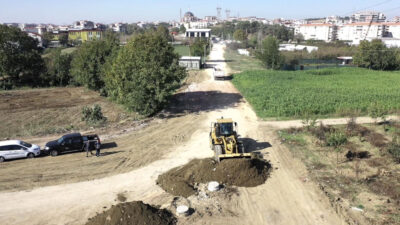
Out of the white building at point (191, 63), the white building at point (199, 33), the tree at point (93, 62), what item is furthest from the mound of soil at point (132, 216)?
the white building at point (199, 33)

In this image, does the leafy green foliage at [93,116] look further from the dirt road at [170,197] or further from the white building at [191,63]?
the white building at [191,63]

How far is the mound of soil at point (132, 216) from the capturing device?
12.4 m

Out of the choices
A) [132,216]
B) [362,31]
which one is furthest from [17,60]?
[362,31]

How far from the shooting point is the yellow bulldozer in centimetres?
1747

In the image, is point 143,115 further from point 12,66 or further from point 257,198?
point 12,66

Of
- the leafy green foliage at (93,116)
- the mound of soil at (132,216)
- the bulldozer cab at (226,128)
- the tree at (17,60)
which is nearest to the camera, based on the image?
the mound of soil at (132,216)

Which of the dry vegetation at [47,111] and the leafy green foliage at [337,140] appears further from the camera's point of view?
the dry vegetation at [47,111]

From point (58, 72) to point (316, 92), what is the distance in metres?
37.0

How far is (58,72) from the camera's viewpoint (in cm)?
4659

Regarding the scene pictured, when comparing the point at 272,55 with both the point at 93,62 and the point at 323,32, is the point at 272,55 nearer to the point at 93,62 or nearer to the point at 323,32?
the point at 93,62

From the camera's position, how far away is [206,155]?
20.1 m

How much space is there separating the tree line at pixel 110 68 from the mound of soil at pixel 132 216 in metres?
15.6

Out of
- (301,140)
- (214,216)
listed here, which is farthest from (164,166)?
(301,140)

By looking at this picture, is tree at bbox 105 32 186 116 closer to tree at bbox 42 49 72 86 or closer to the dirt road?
the dirt road
